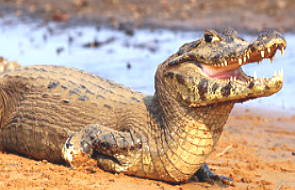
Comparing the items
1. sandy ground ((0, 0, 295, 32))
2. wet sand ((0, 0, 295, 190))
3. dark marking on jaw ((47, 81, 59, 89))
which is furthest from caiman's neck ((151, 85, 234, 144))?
sandy ground ((0, 0, 295, 32))

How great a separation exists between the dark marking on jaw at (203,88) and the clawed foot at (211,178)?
2.78 feet

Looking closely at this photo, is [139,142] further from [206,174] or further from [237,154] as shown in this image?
[237,154]

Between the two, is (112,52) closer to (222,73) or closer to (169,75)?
(169,75)

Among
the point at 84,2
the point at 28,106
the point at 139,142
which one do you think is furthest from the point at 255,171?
the point at 84,2

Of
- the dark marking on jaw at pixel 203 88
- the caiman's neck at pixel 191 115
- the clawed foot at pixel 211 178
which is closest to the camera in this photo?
the dark marking on jaw at pixel 203 88

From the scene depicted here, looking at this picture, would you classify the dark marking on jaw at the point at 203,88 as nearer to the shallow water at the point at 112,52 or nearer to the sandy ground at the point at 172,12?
the shallow water at the point at 112,52

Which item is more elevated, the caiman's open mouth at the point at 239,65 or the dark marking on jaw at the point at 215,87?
the caiman's open mouth at the point at 239,65

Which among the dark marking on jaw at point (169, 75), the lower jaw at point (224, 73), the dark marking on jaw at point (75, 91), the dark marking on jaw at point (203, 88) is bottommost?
the dark marking on jaw at point (75, 91)

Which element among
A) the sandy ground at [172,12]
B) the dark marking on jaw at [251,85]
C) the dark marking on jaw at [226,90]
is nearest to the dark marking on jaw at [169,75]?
the dark marking on jaw at [226,90]

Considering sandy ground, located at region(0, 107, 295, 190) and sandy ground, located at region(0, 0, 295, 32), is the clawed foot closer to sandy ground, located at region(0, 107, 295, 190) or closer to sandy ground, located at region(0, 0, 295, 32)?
sandy ground, located at region(0, 107, 295, 190)

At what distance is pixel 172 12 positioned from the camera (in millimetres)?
16125

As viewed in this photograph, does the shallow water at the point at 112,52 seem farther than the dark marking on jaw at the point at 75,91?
Yes

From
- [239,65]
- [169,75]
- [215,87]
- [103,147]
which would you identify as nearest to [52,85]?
[103,147]

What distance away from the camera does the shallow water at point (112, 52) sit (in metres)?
9.66
